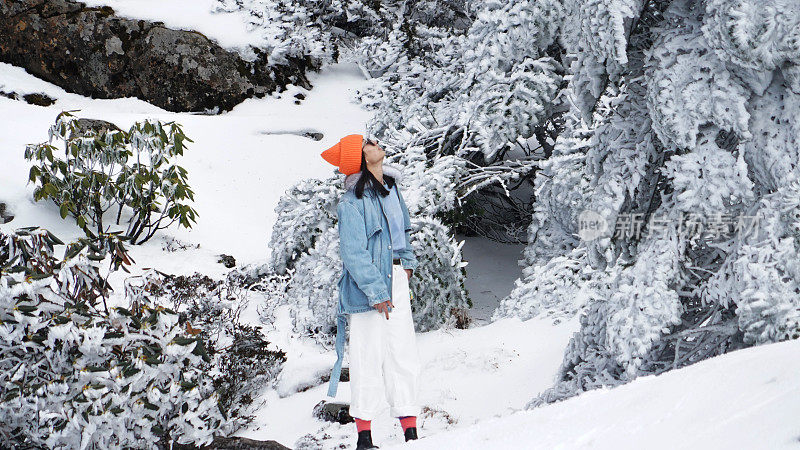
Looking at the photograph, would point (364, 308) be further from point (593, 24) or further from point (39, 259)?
point (593, 24)

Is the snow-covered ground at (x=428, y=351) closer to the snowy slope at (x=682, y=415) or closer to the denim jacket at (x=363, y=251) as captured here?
the snowy slope at (x=682, y=415)

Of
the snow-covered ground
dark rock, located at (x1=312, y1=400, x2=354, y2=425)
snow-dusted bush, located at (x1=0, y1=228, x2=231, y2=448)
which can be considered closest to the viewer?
the snow-covered ground

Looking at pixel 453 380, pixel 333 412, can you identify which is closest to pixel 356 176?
pixel 333 412

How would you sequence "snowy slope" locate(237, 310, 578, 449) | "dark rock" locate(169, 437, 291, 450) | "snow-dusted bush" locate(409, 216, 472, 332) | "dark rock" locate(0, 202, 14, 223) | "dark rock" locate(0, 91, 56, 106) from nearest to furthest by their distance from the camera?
"dark rock" locate(169, 437, 291, 450), "snowy slope" locate(237, 310, 578, 449), "snow-dusted bush" locate(409, 216, 472, 332), "dark rock" locate(0, 202, 14, 223), "dark rock" locate(0, 91, 56, 106)

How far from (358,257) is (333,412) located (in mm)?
1715

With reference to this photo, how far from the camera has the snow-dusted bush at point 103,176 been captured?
8.47 meters

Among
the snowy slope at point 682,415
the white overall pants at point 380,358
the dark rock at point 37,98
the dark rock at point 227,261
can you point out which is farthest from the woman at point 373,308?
the dark rock at point 37,98

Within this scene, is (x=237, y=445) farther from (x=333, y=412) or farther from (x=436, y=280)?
(x=436, y=280)

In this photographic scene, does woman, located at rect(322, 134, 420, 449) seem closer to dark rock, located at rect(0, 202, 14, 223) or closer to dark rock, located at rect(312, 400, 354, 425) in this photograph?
dark rock, located at rect(312, 400, 354, 425)

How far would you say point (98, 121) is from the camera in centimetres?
1045

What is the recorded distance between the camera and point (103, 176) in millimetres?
8664

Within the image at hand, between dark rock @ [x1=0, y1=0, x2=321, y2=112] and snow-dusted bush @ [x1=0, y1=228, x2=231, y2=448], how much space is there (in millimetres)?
9418

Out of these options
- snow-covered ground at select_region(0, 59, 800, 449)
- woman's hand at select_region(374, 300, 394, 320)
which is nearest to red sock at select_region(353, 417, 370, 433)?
woman's hand at select_region(374, 300, 394, 320)

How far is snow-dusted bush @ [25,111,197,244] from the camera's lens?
8469 millimetres
